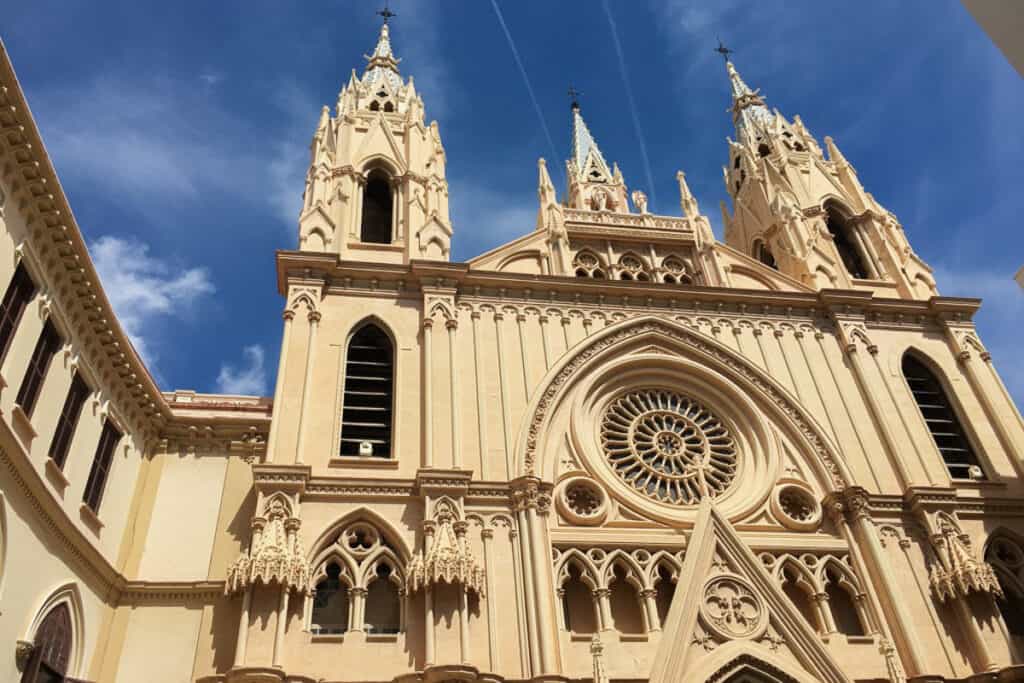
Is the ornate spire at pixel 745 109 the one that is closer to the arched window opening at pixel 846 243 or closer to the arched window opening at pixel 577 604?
the arched window opening at pixel 846 243

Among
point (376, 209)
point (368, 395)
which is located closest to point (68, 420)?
point (368, 395)

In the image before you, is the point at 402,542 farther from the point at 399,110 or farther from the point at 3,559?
the point at 399,110

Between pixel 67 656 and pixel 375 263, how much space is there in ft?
35.2

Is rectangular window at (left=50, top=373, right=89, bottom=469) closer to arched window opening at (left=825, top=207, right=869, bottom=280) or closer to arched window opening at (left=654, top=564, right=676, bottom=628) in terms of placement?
arched window opening at (left=654, top=564, right=676, bottom=628)

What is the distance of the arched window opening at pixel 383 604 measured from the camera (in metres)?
15.1

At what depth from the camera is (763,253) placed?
28.0 metres

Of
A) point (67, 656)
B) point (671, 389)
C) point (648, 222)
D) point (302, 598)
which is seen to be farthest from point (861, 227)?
point (67, 656)

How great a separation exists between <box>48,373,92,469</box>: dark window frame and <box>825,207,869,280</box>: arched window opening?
21.9 m

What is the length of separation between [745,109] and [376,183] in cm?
1917

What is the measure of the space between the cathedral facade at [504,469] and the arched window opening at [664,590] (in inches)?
3.3

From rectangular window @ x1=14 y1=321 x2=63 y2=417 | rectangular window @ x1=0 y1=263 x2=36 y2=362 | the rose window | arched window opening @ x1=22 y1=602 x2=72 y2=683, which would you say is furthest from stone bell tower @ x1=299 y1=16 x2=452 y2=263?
arched window opening @ x1=22 y1=602 x2=72 y2=683

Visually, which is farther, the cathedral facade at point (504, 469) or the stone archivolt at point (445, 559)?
the stone archivolt at point (445, 559)

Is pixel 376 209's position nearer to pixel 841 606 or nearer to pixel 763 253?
pixel 763 253

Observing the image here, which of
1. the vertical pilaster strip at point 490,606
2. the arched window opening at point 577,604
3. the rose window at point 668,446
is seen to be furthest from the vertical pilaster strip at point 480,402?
the rose window at point 668,446
